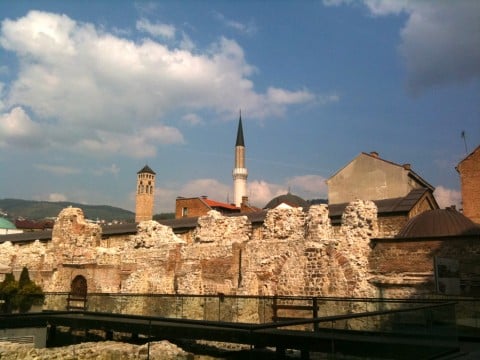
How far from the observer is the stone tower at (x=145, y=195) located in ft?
228

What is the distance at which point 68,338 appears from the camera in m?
12.5

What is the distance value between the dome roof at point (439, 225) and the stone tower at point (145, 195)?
178ft

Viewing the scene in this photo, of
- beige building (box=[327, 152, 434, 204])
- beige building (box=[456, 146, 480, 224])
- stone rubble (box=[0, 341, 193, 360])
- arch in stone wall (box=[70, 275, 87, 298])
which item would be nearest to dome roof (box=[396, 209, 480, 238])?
stone rubble (box=[0, 341, 193, 360])

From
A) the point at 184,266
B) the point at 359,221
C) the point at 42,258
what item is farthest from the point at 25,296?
the point at 42,258

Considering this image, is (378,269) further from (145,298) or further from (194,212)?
(194,212)

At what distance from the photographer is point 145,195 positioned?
232 ft

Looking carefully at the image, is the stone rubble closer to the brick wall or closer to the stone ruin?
the stone ruin

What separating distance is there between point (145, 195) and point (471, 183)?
46.6 m

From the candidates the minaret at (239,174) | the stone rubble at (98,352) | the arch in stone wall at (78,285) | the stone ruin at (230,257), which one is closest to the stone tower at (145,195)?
the minaret at (239,174)

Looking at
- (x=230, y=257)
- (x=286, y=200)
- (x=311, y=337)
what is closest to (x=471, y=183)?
(x=286, y=200)

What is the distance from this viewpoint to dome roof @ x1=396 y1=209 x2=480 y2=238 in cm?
1764

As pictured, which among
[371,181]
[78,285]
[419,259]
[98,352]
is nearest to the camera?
[98,352]

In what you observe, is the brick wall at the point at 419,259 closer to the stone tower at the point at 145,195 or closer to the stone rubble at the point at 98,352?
the stone rubble at the point at 98,352

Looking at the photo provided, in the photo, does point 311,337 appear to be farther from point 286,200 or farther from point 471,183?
point 286,200
